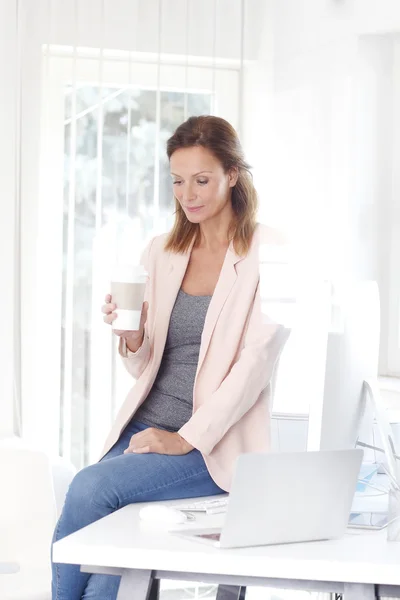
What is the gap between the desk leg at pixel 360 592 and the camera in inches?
39.5

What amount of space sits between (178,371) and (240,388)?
0.52 feet

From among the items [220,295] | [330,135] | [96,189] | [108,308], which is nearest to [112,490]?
[108,308]

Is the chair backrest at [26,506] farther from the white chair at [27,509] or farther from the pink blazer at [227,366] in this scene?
the pink blazer at [227,366]

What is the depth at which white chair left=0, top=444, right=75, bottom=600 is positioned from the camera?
79.5 inches

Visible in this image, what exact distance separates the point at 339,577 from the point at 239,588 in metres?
0.68

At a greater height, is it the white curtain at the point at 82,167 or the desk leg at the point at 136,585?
the white curtain at the point at 82,167

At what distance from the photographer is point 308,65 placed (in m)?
2.70

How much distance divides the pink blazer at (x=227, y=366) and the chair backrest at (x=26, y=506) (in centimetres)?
39

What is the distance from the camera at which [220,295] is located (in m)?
1.76

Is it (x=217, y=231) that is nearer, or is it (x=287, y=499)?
(x=287, y=499)

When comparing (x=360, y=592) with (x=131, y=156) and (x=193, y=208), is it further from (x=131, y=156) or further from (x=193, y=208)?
(x=131, y=156)

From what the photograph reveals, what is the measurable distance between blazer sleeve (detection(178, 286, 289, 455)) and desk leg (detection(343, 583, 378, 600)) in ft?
2.11

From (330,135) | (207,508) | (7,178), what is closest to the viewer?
(207,508)

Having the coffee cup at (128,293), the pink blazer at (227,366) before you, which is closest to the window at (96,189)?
the pink blazer at (227,366)
